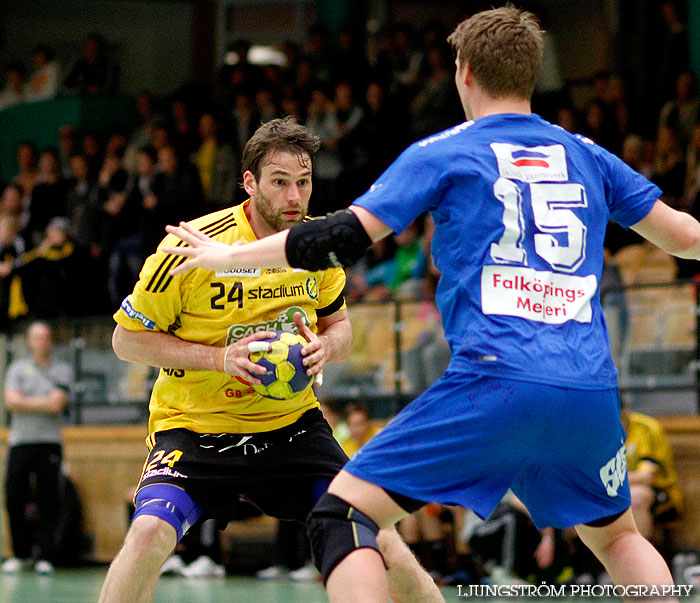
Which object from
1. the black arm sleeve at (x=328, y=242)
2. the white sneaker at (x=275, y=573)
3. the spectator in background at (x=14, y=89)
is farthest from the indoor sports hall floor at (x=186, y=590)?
the spectator in background at (x=14, y=89)

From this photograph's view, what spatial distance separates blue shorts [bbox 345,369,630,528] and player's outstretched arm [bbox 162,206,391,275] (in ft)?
1.62

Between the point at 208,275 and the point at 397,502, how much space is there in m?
1.56

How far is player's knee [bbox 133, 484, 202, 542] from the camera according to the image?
429 cm

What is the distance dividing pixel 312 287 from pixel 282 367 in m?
0.58

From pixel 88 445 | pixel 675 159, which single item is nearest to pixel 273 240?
pixel 675 159

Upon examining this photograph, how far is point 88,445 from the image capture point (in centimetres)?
1245

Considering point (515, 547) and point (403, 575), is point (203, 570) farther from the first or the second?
point (403, 575)

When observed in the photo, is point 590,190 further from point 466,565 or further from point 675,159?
point 675,159

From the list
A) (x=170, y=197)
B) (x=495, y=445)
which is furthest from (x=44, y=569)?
(x=495, y=445)

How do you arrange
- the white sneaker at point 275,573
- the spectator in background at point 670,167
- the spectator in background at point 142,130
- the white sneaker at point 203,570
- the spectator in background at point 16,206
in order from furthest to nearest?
the spectator in background at point 142,130 → the spectator in background at point 16,206 → the spectator in background at point 670,167 → the white sneaker at point 203,570 → the white sneaker at point 275,573

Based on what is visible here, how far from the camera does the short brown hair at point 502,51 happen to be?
Result: 11.7ft

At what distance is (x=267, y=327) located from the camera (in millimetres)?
4703

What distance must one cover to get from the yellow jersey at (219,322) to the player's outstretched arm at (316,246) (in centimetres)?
106

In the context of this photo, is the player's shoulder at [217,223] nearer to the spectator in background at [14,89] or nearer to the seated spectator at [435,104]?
the seated spectator at [435,104]
